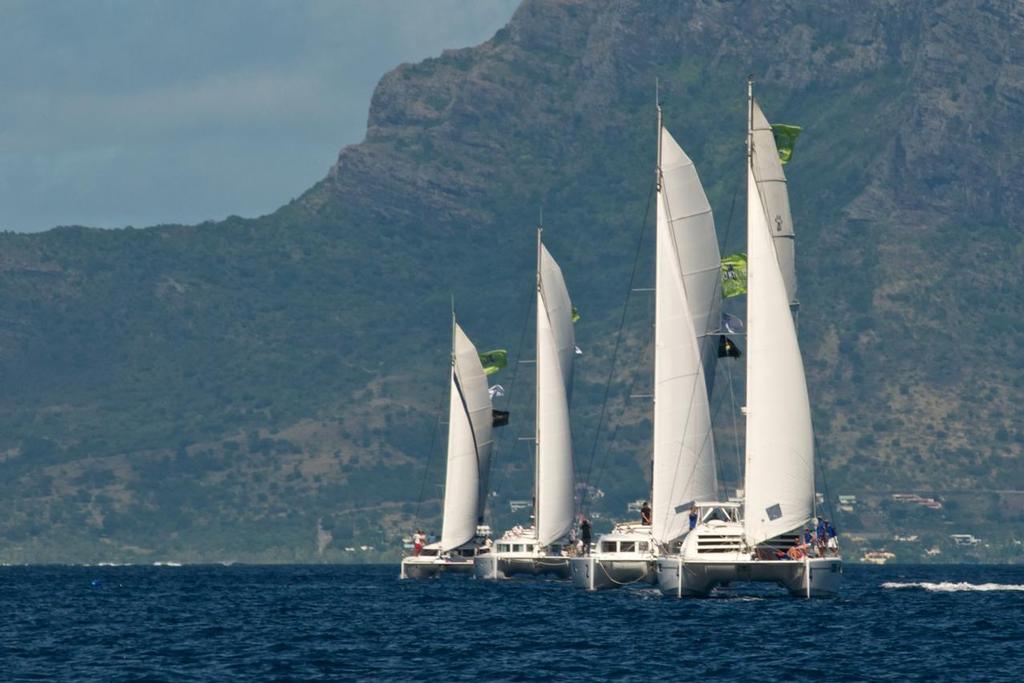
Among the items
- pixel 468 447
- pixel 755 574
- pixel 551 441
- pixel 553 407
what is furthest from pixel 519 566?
Answer: pixel 755 574

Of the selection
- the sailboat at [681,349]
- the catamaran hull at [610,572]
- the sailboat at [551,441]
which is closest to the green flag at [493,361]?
the sailboat at [551,441]

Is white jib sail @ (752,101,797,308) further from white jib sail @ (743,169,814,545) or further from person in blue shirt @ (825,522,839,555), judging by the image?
person in blue shirt @ (825,522,839,555)

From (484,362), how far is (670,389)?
197 ft

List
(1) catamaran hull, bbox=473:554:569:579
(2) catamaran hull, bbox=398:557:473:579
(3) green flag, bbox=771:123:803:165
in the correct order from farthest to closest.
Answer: (2) catamaran hull, bbox=398:557:473:579 < (1) catamaran hull, bbox=473:554:569:579 < (3) green flag, bbox=771:123:803:165

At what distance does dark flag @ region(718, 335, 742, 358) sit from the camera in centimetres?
11738

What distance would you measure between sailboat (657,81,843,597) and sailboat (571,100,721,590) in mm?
8460

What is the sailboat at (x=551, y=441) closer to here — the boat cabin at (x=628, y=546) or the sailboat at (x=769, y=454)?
the boat cabin at (x=628, y=546)

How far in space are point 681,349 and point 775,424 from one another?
597 inches

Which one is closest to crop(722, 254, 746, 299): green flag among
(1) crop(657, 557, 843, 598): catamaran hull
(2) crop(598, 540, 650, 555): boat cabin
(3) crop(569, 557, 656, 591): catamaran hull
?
(2) crop(598, 540, 650, 555): boat cabin

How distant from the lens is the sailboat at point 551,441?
146375 millimetres

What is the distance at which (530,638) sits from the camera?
309 feet

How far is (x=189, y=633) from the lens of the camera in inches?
4099

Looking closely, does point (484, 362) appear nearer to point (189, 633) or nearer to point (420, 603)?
point (420, 603)

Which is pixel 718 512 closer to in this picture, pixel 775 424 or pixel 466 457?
pixel 775 424
